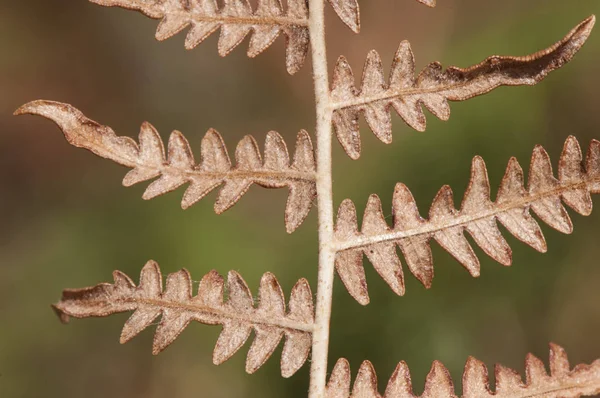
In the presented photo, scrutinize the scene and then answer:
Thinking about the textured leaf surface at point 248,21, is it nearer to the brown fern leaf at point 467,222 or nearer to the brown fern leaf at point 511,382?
the brown fern leaf at point 467,222

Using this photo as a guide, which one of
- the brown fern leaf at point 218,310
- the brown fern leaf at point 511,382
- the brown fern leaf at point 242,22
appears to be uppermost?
the brown fern leaf at point 242,22

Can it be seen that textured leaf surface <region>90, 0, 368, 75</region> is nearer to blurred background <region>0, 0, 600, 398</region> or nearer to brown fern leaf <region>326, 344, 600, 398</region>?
brown fern leaf <region>326, 344, 600, 398</region>

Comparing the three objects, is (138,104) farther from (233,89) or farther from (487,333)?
(487,333)

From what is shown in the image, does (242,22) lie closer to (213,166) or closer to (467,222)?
(213,166)

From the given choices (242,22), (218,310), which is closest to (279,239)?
(218,310)

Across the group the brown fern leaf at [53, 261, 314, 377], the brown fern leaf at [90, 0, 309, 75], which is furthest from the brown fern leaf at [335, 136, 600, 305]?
the brown fern leaf at [90, 0, 309, 75]

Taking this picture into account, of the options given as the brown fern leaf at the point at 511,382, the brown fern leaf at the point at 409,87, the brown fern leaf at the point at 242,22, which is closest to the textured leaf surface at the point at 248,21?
the brown fern leaf at the point at 242,22

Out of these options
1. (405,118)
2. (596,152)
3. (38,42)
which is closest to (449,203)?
(405,118)
